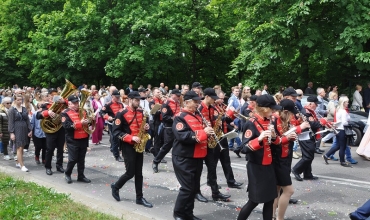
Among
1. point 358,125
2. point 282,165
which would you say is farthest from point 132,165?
point 358,125

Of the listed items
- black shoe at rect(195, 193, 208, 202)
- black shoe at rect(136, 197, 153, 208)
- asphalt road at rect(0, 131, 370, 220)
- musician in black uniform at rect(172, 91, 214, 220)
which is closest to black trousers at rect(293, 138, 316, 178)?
asphalt road at rect(0, 131, 370, 220)

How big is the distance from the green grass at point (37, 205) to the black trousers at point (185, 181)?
1.07 metres

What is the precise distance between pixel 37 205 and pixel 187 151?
2.76 m

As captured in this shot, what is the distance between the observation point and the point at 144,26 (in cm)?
2589

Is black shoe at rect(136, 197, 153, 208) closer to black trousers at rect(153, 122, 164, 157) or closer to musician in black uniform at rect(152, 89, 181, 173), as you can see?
musician in black uniform at rect(152, 89, 181, 173)

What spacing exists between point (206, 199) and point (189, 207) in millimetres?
1339

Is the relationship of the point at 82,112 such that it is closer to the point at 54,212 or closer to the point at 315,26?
the point at 54,212

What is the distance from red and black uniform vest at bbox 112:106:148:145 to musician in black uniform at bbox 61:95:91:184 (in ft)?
6.13

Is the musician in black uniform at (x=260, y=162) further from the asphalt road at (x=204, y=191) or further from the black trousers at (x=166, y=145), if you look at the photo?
the black trousers at (x=166, y=145)

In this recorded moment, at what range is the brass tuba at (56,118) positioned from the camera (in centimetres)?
996

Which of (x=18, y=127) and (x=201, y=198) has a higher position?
(x=18, y=127)

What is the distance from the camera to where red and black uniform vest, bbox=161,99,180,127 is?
10.3 metres

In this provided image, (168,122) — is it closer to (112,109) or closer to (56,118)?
(112,109)

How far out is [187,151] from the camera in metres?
6.27
